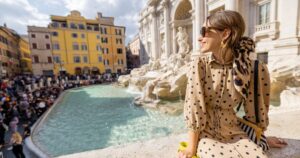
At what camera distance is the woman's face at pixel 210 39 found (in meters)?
0.99

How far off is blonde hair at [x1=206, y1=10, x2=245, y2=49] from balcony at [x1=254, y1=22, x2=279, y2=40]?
10101 mm

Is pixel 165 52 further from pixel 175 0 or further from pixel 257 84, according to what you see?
pixel 257 84

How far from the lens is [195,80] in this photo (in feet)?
3.39

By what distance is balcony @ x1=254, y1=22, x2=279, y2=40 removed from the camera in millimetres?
8555

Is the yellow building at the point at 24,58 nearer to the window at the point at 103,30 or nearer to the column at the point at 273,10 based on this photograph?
the window at the point at 103,30

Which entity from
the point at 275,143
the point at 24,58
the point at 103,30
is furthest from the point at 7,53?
the point at 275,143

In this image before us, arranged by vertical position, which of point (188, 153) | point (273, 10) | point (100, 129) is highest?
point (273, 10)

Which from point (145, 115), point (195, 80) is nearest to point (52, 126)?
point (145, 115)

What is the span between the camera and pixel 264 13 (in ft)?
31.0

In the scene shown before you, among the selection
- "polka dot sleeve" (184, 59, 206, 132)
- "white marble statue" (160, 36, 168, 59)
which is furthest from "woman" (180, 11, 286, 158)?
"white marble statue" (160, 36, 168, 59)

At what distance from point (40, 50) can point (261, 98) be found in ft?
98.8

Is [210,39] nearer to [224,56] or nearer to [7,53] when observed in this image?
[224,56]

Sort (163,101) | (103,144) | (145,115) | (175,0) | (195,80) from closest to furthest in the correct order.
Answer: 1. (195,80)
2. (103,144)
3. (145,115)
4. (163,101)
5. (175,0)

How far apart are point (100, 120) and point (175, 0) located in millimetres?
15991
